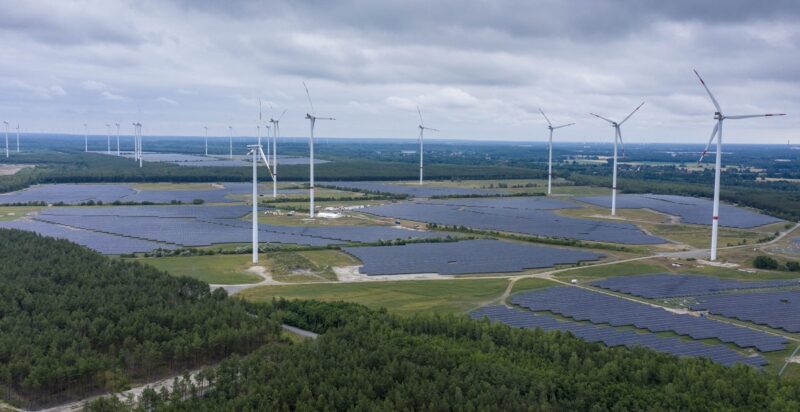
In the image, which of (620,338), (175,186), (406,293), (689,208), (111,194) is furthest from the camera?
(175,186)

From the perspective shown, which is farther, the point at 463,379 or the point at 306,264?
the point at 306,264

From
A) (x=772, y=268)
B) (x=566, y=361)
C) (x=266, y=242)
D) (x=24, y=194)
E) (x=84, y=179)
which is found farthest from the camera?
(x=84, y=179)

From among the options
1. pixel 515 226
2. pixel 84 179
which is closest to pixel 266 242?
pixel 515 226

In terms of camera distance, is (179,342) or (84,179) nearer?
(179,342)

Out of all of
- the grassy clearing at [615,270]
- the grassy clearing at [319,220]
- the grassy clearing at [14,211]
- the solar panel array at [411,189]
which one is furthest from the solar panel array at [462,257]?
the solar panel array at [411,189]

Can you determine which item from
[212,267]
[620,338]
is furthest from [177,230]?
[620,338]

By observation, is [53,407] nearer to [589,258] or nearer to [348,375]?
[348,375]

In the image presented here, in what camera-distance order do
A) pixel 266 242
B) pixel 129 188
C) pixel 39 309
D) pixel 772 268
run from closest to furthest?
pixel 39 309, pixel 772 268, pixel 266 242, pixel 129 188

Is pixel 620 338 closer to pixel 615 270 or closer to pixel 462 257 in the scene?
pixel 615 270
